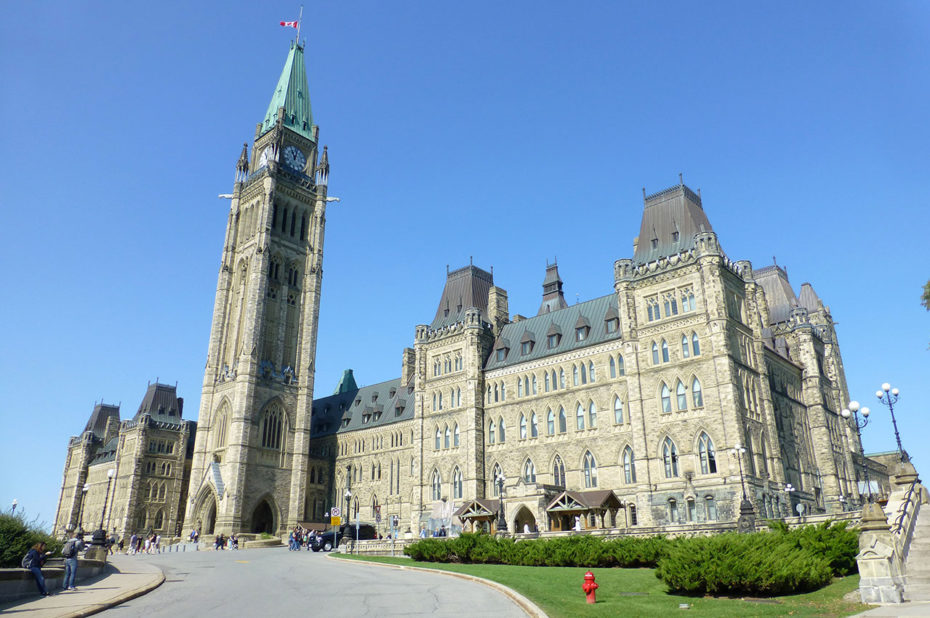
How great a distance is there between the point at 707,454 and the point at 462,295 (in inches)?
1131

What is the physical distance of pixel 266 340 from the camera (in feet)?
243

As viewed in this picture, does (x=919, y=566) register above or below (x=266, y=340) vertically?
below

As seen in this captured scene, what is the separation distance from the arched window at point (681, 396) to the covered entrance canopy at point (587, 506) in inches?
296

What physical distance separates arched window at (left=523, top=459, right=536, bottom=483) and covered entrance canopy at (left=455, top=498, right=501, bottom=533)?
9.79 feet

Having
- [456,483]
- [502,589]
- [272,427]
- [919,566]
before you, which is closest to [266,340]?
[272,427]

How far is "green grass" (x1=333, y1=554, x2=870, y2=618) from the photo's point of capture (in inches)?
563

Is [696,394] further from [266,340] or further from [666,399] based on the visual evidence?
[266,340]

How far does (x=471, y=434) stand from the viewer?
54531 mm

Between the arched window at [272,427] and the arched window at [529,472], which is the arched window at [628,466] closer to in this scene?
the arched window at [529,472]

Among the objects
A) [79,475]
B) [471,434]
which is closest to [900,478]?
[471,434]

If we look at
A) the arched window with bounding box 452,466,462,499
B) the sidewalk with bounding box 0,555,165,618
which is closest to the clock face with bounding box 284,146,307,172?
the arched window with bounding box 452,466,462,499

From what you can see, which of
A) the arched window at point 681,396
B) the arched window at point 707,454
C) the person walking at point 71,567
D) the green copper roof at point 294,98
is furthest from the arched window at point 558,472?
the green copper roof at point 294,98

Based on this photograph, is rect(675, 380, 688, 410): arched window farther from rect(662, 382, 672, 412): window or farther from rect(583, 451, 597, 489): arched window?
rect(583, 451, 597, 489): arched window

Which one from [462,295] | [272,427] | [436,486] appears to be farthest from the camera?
[272,427]
